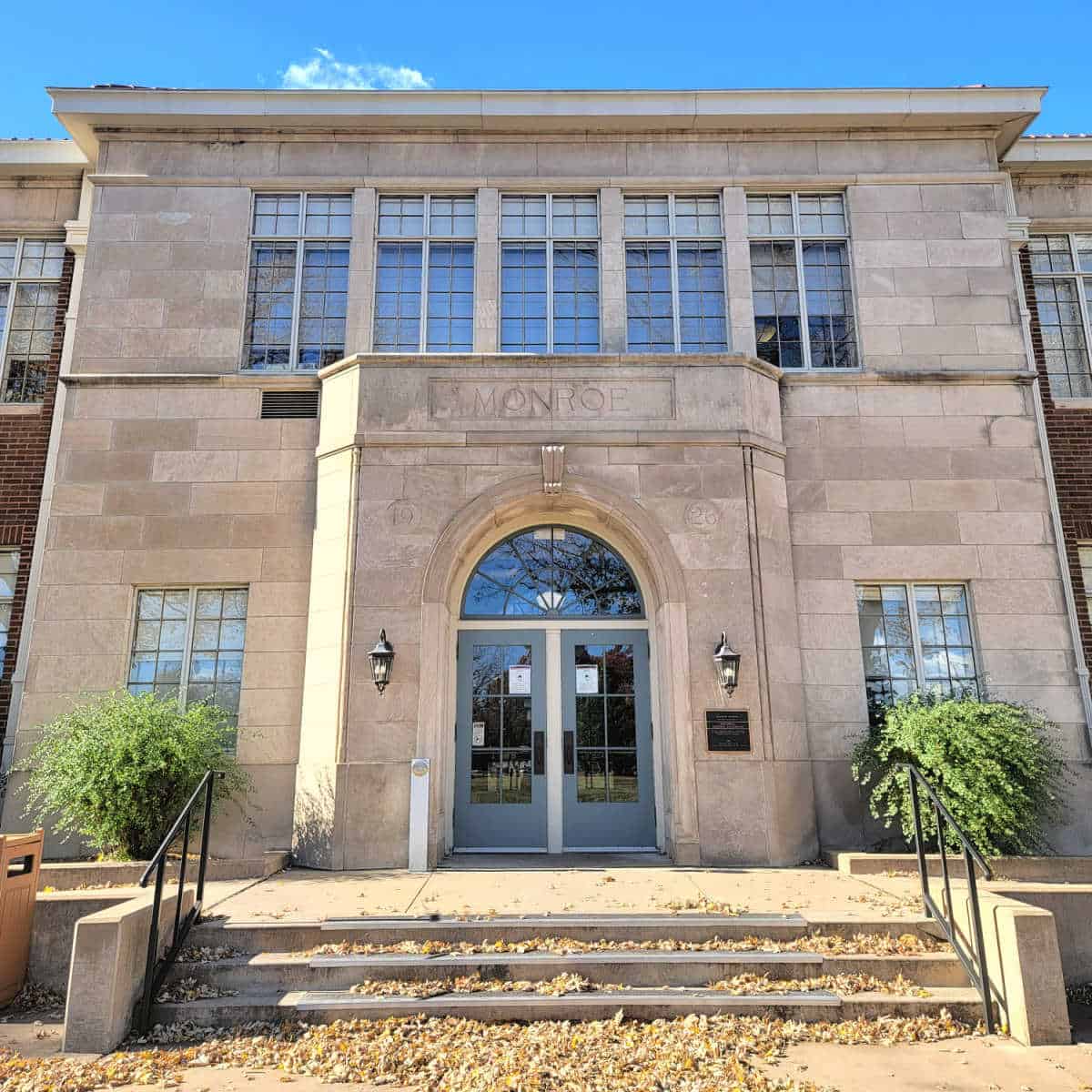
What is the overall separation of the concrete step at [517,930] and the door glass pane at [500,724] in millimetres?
3216

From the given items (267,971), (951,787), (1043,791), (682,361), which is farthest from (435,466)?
Result: (1043,791)

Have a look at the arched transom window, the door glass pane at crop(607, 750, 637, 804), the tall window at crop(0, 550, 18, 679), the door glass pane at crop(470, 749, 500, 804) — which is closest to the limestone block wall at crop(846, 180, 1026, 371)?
the arched transom window

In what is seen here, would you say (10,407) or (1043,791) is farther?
(10,407)

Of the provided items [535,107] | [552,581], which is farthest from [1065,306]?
[552,581]

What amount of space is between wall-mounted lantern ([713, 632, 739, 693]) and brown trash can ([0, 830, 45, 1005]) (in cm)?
643

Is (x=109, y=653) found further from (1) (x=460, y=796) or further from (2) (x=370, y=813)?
(1) (x=460, y=796)

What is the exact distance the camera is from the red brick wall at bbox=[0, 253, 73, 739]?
10.6m

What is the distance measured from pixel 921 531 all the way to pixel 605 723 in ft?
14.8

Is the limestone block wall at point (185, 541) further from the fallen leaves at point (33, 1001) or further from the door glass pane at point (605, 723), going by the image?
the door glass pane at point (605, 723)

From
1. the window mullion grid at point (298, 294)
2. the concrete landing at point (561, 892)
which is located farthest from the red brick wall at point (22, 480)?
the concrete landing at point (561, 892)

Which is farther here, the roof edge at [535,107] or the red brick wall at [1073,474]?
the roof edge at [535,107]

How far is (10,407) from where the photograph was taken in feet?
36.7

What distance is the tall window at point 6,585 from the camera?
1061cm

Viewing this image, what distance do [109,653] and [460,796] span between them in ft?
14.5
